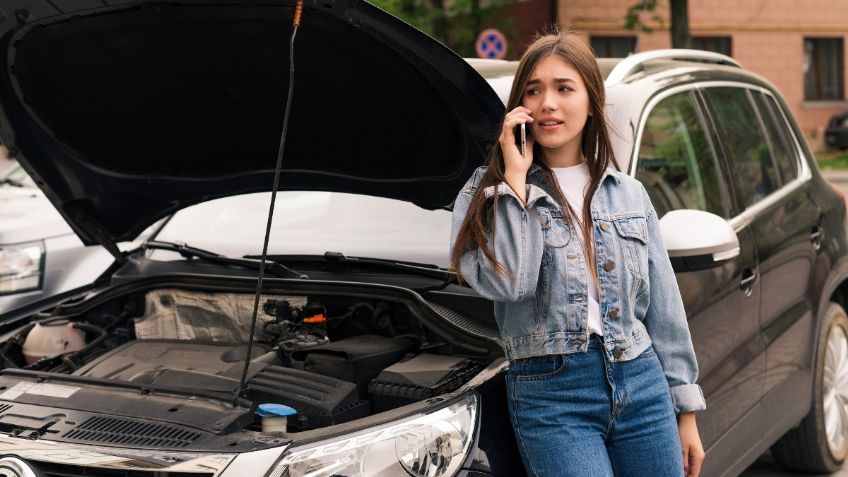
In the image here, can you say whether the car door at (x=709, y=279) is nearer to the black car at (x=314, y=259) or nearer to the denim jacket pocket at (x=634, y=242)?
the black car at (x=314, y=259)

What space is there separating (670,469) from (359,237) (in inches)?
56.3

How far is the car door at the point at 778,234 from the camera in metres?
3.96

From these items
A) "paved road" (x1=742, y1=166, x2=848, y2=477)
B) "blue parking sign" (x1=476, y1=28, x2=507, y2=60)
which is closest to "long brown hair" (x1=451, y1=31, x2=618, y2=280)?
"paved road" (x1=742, y1=166, x2=848, y2=477)

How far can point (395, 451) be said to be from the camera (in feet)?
7.75

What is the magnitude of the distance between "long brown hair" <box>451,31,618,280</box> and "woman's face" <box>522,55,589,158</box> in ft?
0.06

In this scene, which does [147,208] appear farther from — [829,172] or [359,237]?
[829,172]

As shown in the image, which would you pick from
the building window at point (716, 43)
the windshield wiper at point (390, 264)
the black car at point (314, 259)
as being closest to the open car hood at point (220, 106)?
the black car at point (314, 259)

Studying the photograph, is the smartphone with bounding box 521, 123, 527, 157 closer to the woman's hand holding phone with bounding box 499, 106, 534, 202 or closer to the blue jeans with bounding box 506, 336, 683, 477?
the woman's hand holding phone with bounding box 499, 106, 534, 202

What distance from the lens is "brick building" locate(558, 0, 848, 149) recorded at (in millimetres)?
25250

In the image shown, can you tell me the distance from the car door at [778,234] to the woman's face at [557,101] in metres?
1.59

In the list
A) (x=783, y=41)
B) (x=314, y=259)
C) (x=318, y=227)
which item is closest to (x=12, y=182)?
(x=318, y=227)

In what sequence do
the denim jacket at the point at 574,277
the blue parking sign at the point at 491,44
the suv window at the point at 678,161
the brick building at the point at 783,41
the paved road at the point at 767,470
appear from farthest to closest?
the brick building at the point at 783,41 → the blue parking sign at the point at 491,44 → the paved road at the point at 767,470 → the suv window at the point at 678,161 → the denim jacket at the point at 574,277

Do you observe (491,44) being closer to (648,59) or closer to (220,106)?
(648,59)

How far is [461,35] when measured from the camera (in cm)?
1970
